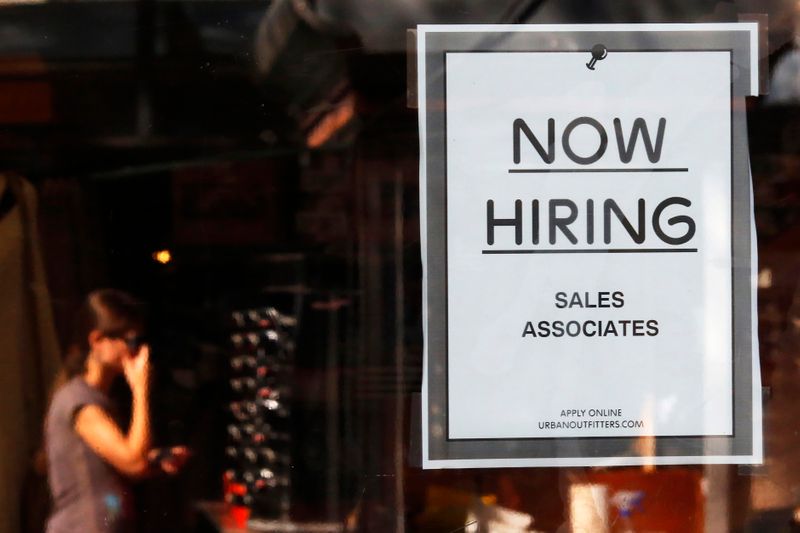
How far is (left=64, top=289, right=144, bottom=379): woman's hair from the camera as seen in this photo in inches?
88.0

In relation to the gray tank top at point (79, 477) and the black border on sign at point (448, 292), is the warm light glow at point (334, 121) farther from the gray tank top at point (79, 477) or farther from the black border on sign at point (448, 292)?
the gray tank top at point (79, 477)

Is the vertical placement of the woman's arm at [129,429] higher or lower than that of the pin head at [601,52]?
lower

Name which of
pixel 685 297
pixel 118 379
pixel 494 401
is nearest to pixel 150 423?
pixel 118 379

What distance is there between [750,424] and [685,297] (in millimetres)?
372

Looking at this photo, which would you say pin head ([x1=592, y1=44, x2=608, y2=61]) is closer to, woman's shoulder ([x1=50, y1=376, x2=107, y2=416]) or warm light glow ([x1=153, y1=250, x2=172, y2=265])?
warm light glow ([x1=153, y1=250, x2=172, y2=265])

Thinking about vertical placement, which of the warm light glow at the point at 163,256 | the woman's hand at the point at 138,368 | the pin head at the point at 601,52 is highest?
the pin head at the point at 601,52

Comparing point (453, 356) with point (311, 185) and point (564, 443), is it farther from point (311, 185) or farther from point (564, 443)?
point (311, 185)

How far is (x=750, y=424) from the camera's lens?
2246 mm

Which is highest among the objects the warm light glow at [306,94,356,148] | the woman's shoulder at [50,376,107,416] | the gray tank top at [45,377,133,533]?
the warm light glow at [306,94,356,148]

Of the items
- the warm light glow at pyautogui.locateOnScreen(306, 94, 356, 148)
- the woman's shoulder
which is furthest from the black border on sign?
the woman's shoulder

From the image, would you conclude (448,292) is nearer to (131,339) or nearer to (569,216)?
(569,216)

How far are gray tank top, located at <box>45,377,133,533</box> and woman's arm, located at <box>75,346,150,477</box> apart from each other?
→ 18 millimetres

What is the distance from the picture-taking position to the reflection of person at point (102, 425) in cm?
225

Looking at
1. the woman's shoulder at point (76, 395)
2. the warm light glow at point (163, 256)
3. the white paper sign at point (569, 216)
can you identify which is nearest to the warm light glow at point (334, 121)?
the white paper sign at point (569, 216)
